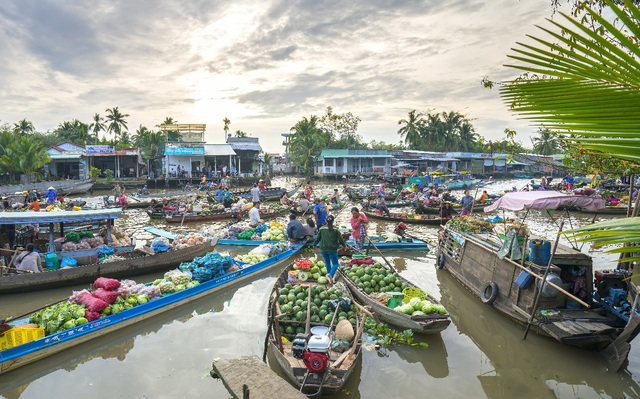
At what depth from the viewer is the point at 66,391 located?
6.46 metres

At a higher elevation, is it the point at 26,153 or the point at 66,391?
the point at 26,153

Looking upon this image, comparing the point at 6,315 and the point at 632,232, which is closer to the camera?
the point at 632,232

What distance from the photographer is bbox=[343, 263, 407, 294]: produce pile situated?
8992 millimetres

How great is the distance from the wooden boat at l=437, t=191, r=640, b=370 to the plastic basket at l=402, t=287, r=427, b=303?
1669mm

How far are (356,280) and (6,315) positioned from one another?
786cm

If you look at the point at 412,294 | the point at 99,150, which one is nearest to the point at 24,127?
the point at 99,150

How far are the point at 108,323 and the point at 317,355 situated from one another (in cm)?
457

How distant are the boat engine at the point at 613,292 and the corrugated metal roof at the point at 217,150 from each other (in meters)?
37.5

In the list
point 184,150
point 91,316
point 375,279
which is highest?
point 184,150

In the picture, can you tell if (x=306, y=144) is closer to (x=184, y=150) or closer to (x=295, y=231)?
(x=184, y=150)

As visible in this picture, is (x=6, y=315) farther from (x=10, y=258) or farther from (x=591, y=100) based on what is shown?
(x=591, y=100)

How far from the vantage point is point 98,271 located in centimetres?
1050

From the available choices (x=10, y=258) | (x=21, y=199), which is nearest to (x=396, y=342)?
(x=10, y=258)

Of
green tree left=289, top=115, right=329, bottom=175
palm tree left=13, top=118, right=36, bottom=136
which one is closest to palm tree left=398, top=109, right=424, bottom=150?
green tree left=289, top=115, right=329, bottom=175
